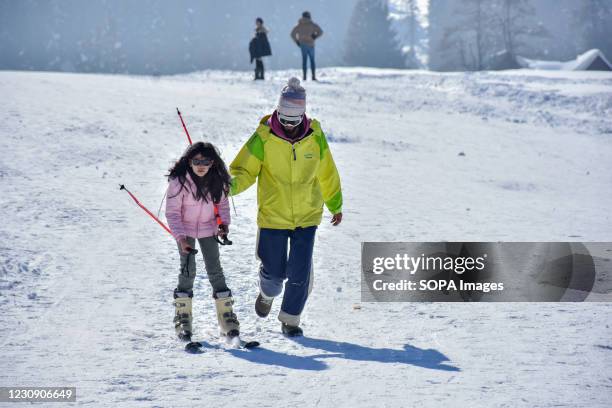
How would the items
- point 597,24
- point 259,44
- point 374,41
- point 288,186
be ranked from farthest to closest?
point 597,24, point 374,41, point 259,44, point 288,186

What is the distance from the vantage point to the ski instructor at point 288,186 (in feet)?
16.7

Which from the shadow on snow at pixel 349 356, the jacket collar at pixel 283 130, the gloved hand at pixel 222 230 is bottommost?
the shadow on snow at pixel 349 356

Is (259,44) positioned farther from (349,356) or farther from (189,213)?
(349,356)

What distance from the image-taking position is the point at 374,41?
59969mm

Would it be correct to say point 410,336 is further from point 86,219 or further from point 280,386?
point 86,219

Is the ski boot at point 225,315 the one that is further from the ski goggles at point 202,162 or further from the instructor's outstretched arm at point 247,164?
the ski goggles at point 202,162

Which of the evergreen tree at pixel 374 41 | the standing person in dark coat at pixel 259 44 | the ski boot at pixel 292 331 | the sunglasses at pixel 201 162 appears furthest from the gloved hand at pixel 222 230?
the evergreen tree at pixel 374 41

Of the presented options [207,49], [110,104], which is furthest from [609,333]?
[207,49]

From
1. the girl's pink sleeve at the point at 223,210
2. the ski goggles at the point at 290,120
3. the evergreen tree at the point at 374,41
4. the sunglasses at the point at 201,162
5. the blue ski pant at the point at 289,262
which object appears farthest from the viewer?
the evergreen tree at the point at 374,41

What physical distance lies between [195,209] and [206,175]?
0.23 m

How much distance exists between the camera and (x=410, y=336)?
17.2ft

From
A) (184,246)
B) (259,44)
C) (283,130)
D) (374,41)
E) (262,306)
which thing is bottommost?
(262,306)

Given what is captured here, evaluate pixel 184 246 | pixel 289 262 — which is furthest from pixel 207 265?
pixel 289 262

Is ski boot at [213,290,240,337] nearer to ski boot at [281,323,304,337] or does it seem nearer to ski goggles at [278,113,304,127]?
ski boot at [281,323,304,337]
